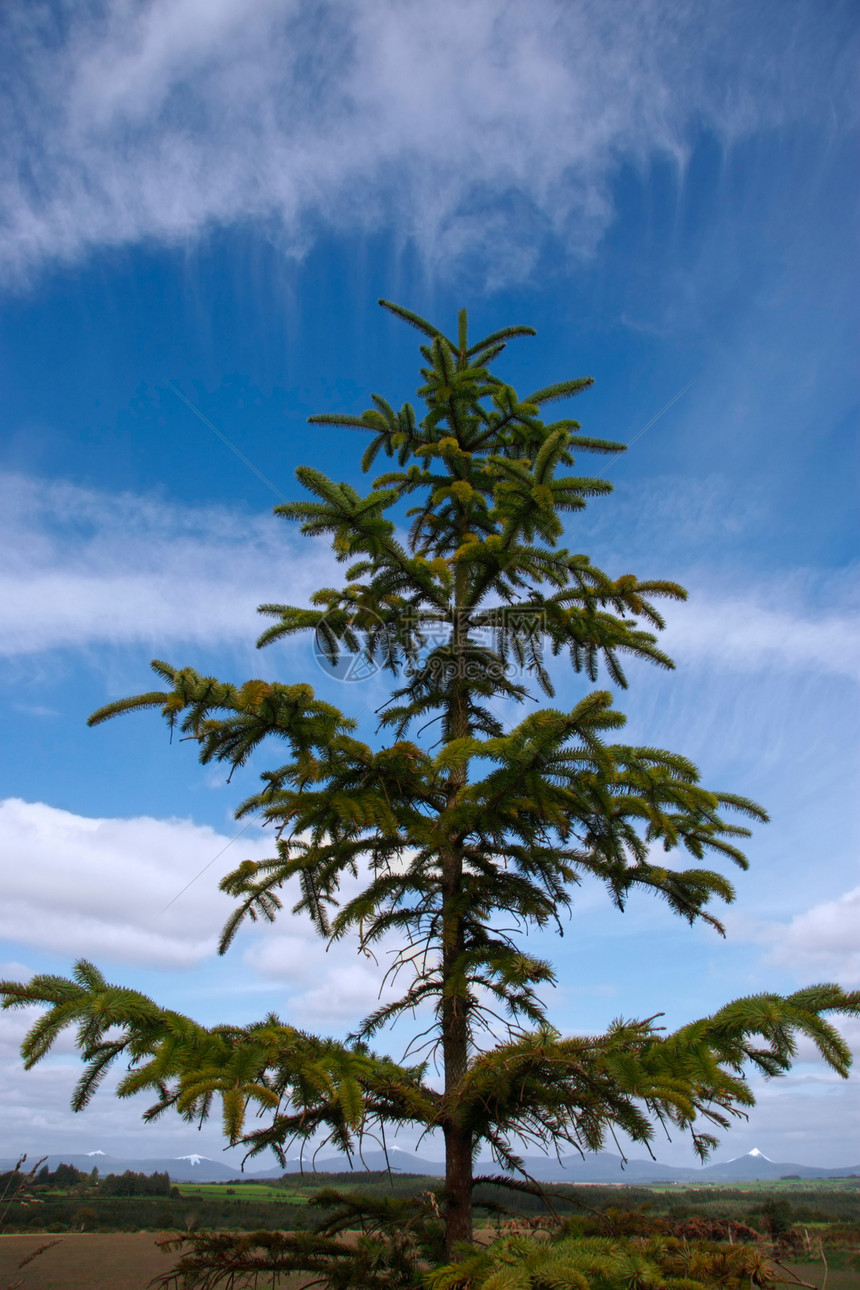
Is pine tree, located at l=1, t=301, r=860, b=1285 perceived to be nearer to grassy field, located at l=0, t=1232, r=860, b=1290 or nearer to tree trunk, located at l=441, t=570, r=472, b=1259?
tree trunk, located at l=441, t=570, r=472, b=1259

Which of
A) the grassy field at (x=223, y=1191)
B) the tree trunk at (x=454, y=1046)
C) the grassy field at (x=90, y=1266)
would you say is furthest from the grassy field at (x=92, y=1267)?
the grassy field at (x=223, y=1191)

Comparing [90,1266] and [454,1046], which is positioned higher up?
[454,1046]

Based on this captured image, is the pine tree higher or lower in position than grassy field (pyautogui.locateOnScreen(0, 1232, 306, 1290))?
higher

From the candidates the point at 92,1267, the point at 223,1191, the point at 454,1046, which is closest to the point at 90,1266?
the point at 92,1267

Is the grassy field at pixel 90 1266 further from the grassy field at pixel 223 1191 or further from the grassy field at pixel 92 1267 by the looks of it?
the grassy field at pixel 223 1191

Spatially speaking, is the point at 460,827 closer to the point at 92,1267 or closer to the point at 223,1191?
the point at 92,1267

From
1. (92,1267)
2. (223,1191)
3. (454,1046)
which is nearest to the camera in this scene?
(454,1046)

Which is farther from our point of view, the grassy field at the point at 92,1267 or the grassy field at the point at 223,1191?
the grassy field at the point at 223,1191

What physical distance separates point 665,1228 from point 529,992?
175 cm

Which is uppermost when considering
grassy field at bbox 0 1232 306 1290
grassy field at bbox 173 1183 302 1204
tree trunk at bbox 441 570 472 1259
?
tree trunk at bbox 441 570 472 1259

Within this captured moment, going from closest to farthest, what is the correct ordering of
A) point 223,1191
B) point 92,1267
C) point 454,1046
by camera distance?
point 454,1046 → point 92,1267 → point 223,1191

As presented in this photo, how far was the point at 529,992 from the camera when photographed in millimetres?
5387

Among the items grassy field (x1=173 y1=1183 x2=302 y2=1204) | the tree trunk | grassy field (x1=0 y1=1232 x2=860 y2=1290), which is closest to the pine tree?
the tree trunk

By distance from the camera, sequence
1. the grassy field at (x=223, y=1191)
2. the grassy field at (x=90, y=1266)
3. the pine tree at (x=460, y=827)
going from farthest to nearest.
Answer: the grassy field at (x=223, y=1191) → the grassy field at (x=90, y=1266) → the pine tree at (x=460, y=827)
